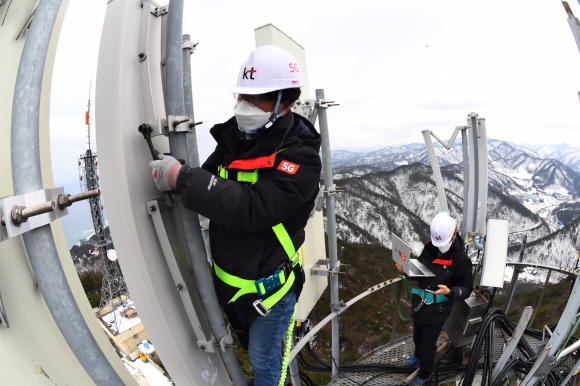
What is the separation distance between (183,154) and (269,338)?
4.05 ft

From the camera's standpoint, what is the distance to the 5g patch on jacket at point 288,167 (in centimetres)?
180

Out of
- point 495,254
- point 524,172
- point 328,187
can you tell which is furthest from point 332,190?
point 524,172

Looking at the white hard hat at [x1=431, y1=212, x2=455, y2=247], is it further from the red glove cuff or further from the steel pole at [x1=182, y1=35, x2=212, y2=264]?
the red glove cuff

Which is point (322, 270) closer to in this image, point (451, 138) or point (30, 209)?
point (451, 138)

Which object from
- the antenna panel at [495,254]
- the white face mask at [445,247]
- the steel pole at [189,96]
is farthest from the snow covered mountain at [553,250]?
the steel pole at [189,96]

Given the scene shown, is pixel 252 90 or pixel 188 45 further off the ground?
pixel 188 45

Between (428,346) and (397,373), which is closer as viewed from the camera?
(428,346)

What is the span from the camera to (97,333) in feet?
4.75

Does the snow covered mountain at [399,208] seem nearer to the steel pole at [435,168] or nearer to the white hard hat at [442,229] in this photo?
the steel pole at [435,168]

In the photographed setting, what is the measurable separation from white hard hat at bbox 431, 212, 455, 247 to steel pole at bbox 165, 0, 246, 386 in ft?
9.30

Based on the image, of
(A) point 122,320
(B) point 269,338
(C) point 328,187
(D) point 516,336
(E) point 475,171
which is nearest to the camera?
(B) point 269,338

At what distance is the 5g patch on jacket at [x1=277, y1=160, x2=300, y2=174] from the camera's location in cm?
180

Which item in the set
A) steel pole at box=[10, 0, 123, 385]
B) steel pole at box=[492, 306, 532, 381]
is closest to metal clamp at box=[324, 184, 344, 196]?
steel pole at box=[492, 306, 532, 381]

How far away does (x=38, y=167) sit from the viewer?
113cm
